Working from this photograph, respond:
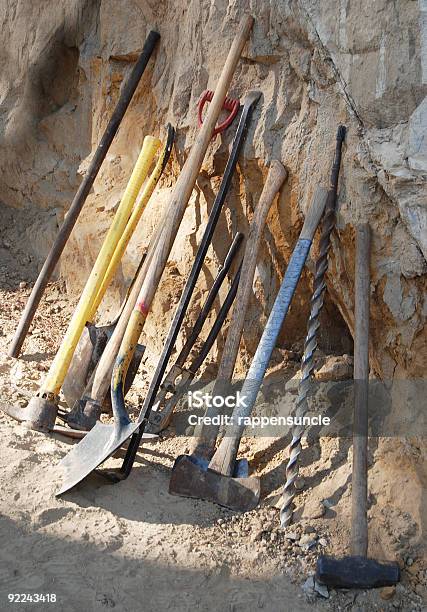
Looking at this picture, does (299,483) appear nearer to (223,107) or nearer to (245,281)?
(245,281)

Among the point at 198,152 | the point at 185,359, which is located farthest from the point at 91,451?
the point at 198,152

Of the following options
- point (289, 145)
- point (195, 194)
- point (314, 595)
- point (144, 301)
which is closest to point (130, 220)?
point (195, 194)

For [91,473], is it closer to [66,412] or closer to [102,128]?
[66,412]

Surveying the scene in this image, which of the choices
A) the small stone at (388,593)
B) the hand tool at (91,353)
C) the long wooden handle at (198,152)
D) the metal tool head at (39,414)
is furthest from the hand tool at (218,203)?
the small stone at (388,593)

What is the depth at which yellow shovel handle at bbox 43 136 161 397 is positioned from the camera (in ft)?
12.3

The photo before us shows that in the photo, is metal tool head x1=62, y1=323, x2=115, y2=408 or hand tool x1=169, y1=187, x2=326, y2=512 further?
metal tool head x1=62, y1=323, x2=115, y2=408

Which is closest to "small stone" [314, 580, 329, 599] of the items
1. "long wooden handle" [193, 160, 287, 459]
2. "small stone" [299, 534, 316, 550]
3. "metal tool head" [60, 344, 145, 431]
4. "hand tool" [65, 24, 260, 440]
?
"small stone" [299, 534, 316, 550]

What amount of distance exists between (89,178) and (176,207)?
2.85 feet

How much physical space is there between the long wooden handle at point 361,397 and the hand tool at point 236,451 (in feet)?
0.89

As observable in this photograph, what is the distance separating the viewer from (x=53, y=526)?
304cm

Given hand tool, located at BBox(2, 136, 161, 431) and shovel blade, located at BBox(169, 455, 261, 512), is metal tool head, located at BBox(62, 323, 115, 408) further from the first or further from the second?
shovel blade, located at BBox(169, 455, 261, 512)

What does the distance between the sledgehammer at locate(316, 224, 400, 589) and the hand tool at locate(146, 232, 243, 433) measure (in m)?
0.74

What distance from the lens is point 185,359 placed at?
13.2 feet

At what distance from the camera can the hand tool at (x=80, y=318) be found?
3611 mm
